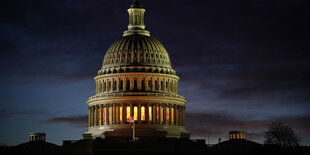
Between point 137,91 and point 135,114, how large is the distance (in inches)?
202

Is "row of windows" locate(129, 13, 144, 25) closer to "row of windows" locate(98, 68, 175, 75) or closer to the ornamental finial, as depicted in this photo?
the ornamental finial

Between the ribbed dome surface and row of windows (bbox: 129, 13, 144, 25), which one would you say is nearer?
the ribbed dome surface

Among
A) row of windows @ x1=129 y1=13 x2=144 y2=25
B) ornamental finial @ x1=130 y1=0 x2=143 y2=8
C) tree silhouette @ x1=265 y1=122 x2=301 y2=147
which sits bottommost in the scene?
tree silhouette @ x1=265 y1=122 x2=301 y2=147

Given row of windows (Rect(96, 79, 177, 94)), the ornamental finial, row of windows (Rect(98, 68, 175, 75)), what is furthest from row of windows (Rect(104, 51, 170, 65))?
the ornamental finial

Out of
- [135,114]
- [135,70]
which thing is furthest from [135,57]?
[135,114]

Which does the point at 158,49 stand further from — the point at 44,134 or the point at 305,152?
the point at 305,152

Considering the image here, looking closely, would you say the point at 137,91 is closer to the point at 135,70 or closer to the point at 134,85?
the point at 134,85

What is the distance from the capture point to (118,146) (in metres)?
130

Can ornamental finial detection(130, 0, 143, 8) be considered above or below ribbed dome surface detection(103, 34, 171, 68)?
above

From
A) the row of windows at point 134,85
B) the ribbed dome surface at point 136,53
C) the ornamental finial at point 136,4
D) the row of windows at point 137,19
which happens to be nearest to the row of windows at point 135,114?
the row of windows at point 134,85

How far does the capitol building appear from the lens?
14900cm

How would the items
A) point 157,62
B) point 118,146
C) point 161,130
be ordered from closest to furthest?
point 118,146 → point 161,130 → point 157,62

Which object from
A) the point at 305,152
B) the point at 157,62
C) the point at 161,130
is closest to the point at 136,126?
the point at 161,130

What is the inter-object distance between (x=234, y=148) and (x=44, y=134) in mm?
48385
